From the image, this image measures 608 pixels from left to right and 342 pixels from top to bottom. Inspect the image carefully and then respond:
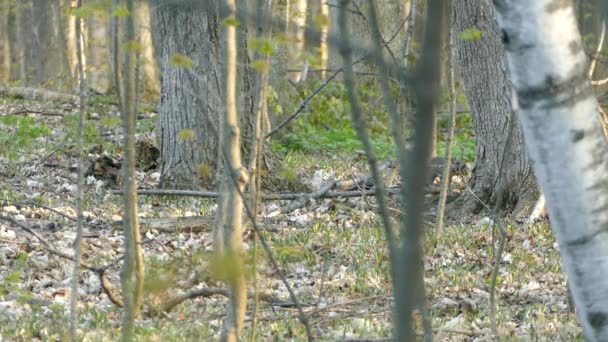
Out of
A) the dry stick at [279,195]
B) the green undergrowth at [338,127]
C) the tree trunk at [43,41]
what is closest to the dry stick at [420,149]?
the dry stick at [279,195]

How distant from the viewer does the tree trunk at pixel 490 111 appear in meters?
8.12

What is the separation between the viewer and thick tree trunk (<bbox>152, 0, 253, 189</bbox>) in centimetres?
921

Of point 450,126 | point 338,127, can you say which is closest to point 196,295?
point 450,126

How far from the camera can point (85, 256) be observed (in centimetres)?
652

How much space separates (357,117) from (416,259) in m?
0.97

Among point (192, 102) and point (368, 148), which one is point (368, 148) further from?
point (192, 102)

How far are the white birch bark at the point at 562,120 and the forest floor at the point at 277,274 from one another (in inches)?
65.7

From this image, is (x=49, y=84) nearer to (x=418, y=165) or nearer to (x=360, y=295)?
(x=360, y=295)

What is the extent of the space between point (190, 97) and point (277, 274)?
14.5 feet

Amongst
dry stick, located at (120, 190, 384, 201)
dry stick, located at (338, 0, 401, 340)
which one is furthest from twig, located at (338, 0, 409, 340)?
dry stick, located at (120, 190, 384, 201)

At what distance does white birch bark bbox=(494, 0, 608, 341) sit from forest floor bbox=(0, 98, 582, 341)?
5.47ft

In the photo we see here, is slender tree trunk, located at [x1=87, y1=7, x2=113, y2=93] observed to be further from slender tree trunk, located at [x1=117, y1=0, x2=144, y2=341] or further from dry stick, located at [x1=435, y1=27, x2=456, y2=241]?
dry stick, located at [x1=435, y1=27, x2=456, y2=241]

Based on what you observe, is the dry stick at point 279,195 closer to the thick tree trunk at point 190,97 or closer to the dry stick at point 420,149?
the thick tree trunk at point 190,97

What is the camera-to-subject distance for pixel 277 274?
5348 millimetres
